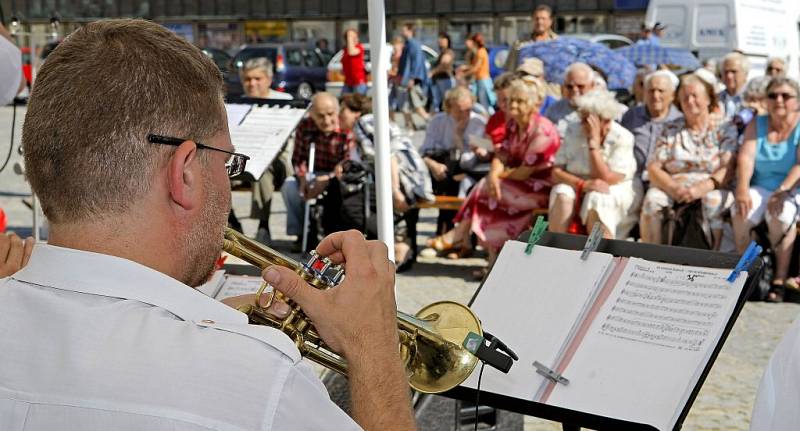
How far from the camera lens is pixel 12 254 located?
2.06 metres

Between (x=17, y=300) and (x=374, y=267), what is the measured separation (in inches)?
21.1

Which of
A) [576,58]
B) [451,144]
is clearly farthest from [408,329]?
[576,58]

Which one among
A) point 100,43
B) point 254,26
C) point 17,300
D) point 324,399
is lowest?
point 254,26

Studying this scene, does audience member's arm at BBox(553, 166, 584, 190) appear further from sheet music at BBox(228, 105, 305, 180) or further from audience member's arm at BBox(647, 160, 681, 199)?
sheet music at BBox(228, 105, 305, 180)

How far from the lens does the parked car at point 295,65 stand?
24641 mm

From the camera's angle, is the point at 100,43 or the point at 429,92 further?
the point at 429,92

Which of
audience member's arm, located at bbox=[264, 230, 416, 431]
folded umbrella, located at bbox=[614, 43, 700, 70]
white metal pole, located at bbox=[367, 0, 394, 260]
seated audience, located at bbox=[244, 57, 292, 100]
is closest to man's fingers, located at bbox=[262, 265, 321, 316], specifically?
audience member's arm, located at bbox=[264, 230, 416, 431]

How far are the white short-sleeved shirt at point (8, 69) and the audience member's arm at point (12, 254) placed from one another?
5.18ft

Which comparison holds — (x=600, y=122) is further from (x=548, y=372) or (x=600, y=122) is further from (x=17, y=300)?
(x=17, y=300)

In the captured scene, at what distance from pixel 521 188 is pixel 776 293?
173cm

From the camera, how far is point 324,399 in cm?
139

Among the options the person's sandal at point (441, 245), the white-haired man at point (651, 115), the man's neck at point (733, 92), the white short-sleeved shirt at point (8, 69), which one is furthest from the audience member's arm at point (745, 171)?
the white short-sleeved shirt at point (8, 69)

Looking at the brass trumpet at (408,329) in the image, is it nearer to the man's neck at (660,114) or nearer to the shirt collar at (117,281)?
the shirt collar at (117,281)

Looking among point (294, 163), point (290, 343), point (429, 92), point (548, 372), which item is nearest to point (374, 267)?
point (290, 343)
